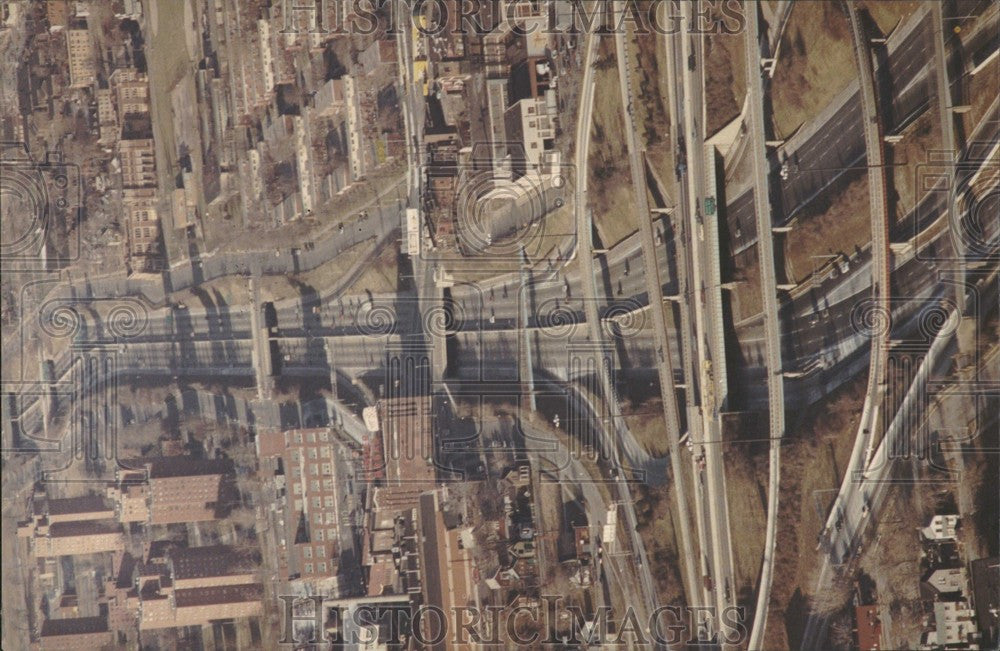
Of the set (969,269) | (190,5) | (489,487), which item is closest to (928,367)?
(969,269)

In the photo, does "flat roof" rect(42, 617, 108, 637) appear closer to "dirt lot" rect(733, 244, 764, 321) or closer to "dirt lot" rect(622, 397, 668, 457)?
"dirt lot" rect(622, 397, 668, 457)

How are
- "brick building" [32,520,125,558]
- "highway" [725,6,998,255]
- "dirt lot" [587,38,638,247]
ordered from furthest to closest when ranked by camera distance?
"brick building" [32,520,125,558] < "dirt lot" [587,38,638,247] < "highway" [725,6,998,255]

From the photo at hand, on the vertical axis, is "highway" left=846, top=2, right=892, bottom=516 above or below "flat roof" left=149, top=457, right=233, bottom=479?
above

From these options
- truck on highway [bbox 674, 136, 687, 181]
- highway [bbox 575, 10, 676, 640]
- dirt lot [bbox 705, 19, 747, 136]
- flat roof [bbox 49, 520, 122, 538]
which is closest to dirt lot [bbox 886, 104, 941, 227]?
dirt lot [bbox 705, 19, 747, 136]

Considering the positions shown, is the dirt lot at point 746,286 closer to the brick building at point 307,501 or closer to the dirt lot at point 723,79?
the dirt lot at point 723,79

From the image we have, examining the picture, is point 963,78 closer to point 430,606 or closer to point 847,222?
point 847,222

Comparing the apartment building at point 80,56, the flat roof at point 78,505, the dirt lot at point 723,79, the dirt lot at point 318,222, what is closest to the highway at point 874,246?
the dirt lot at point 723,79
